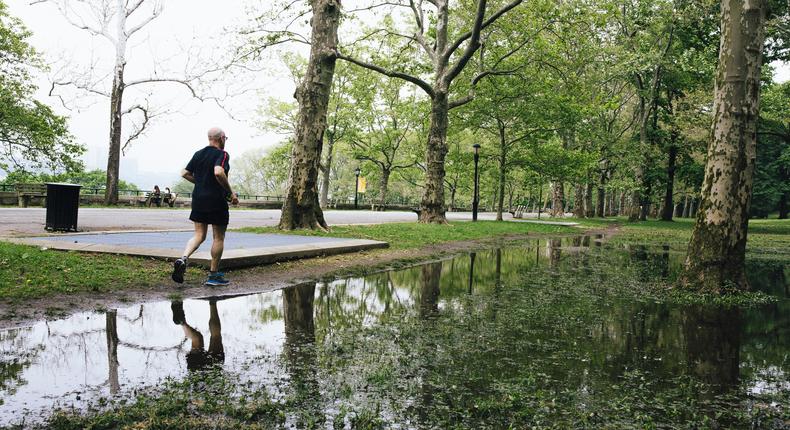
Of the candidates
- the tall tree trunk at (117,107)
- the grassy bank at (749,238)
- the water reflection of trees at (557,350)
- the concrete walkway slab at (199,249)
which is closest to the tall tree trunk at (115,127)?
the tall tree trunk at (117,107)

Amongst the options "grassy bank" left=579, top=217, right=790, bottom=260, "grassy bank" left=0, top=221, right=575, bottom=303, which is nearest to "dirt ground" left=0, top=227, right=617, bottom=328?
"grassy bank" left=0, top=221, right=575, bottom=303

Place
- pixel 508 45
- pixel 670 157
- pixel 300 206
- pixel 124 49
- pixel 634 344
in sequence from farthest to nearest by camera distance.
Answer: pixel 670 157 → pixel 124 49 → pixel 508 45 → pixel 300 206 → pixel 634 344

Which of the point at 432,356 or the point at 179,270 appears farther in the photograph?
the point at 179,270

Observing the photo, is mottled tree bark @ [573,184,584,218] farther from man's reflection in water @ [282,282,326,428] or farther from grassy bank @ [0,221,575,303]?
man's reflection in water @ [282,282,326,428]

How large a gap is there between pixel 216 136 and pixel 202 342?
333 centimetres

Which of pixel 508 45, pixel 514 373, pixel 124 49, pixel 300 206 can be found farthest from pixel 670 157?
pixel 514 373

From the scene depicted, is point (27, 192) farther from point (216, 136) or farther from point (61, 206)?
point (216, 136)

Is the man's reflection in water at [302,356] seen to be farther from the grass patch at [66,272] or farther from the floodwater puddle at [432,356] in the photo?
the grass patch at [66,272]

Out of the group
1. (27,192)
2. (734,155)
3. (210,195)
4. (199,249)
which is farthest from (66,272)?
(27,192)

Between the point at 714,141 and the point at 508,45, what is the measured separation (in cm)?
1802

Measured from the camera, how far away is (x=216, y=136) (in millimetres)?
6652

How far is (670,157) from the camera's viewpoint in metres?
37.8

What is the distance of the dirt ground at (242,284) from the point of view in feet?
16.2

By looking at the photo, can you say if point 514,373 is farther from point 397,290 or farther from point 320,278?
point 320,278
